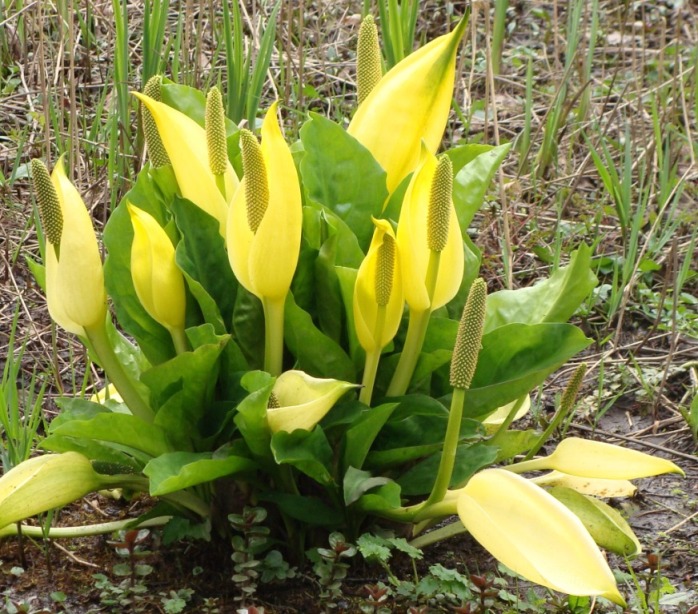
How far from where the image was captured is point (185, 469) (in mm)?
1378

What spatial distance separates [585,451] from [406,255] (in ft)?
1.44

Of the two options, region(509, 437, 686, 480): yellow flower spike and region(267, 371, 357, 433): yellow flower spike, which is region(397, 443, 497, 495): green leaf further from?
region(267, 371, 357, 433): yellow flower spike

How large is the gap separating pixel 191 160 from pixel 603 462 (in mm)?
765

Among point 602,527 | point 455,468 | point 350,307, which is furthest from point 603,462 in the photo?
point 350,307

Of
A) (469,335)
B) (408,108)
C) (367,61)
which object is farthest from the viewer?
(367,61)

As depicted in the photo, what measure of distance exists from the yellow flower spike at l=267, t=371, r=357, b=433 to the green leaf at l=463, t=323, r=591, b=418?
10.2 inches

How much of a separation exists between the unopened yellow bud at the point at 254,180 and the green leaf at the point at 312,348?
0.52 ft

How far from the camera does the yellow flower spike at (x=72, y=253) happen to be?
1.45m

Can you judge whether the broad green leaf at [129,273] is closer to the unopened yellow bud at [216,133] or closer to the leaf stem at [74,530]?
the unopened yellow bud at [216,133]

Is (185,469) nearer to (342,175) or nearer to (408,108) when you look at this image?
(342,175)

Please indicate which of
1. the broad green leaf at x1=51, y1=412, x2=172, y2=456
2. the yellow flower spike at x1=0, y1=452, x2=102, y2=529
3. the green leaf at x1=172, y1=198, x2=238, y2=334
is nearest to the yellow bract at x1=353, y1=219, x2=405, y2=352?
the green leaf at x1=172, y1=198, x2=238, y2=334

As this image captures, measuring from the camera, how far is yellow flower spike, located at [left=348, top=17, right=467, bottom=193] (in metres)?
1.58

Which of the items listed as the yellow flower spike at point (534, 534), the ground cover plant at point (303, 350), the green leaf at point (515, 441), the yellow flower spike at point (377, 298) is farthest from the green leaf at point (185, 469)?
the green leaf at point (515, 441)

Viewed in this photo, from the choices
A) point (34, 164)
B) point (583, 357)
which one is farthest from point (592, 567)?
point (583, 357)
